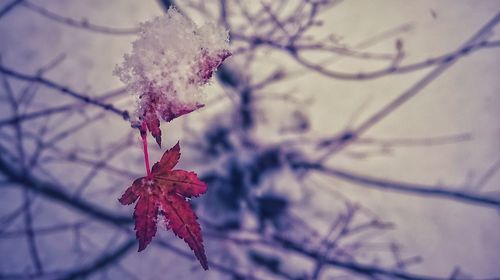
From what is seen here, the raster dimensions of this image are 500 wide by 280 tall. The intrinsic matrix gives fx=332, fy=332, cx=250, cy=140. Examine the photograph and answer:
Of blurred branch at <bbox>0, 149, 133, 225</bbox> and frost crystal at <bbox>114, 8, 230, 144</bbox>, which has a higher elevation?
blurred branch at <bbox>0, 149, 133, 225</bbox>

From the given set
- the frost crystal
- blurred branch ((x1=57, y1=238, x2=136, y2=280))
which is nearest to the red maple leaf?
the frost crystal

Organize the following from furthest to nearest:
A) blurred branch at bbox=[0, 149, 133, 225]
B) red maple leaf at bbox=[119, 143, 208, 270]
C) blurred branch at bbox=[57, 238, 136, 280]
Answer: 1. blurred branch at bbox=[57, 238, 136, 280]
2. blurred branch at bbox=[0, 149, 133, 225]
3. red maple leaf at bbox=[119, 143, 208, 270]

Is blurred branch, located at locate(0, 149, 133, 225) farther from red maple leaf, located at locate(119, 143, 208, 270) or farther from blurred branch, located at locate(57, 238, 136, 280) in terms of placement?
red maple leaf, located at locate(119, 143, 208, 270)

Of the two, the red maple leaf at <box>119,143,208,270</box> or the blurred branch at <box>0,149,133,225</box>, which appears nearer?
the red maple leaf at <box>119,143,208,270</box>

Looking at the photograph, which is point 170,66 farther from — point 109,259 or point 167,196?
point 109,259

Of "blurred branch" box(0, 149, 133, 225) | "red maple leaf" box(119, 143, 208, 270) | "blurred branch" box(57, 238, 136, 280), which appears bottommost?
"red maple leaf" box(119, 143, 208, 270)

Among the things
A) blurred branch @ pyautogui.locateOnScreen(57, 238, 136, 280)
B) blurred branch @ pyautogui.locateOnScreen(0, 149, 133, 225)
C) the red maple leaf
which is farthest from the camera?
blurred branch @ pyautogui.locateOnScreen(57, 238, 136, 280)

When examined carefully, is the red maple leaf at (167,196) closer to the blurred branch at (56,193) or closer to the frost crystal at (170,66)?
the frost crystal at (170,66)

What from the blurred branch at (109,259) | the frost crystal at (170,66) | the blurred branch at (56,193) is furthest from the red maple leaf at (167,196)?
the blurred branch at (109,259)
